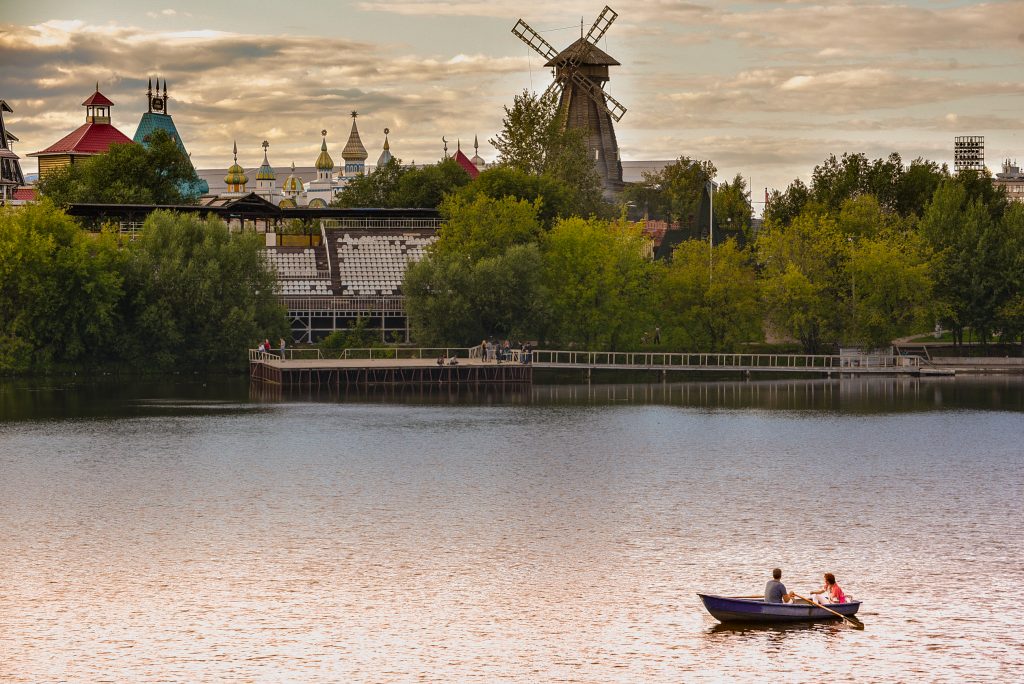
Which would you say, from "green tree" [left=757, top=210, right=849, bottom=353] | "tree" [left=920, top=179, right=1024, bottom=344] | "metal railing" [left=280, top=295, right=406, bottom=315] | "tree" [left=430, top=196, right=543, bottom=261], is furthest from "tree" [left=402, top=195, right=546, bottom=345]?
"tree" [left=920, top=179, right=1024, bottom=344]

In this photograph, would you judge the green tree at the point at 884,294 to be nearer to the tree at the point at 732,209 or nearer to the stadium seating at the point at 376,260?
the stadium seating at the point at 376,260

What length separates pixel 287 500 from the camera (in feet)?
181

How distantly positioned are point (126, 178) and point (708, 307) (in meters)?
55.5

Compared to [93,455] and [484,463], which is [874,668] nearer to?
[484,463]

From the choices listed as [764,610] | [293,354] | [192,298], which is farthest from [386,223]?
[764,610]

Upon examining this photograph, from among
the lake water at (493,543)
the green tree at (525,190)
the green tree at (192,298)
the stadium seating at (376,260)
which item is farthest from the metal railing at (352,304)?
the lake water at (493,543)

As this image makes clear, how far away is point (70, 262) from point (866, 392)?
54.7 m

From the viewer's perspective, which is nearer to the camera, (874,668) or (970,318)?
(874,668)

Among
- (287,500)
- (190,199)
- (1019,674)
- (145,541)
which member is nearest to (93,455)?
(287,500)

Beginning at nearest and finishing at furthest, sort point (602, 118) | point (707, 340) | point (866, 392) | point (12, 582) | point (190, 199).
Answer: point (12, 582) < point (866, 392) < point (707, 340) < point (190, 199) < point (602, 118)

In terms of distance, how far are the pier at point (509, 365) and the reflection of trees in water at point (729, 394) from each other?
1355 millimetres

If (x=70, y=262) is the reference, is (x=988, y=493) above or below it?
below

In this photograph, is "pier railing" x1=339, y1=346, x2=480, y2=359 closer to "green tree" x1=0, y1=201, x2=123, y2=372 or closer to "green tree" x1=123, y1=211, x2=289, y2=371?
"green tree" x1=123, y1=211, x2=289, y2=371

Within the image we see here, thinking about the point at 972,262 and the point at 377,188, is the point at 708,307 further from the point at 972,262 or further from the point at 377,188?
the point at 377,188
